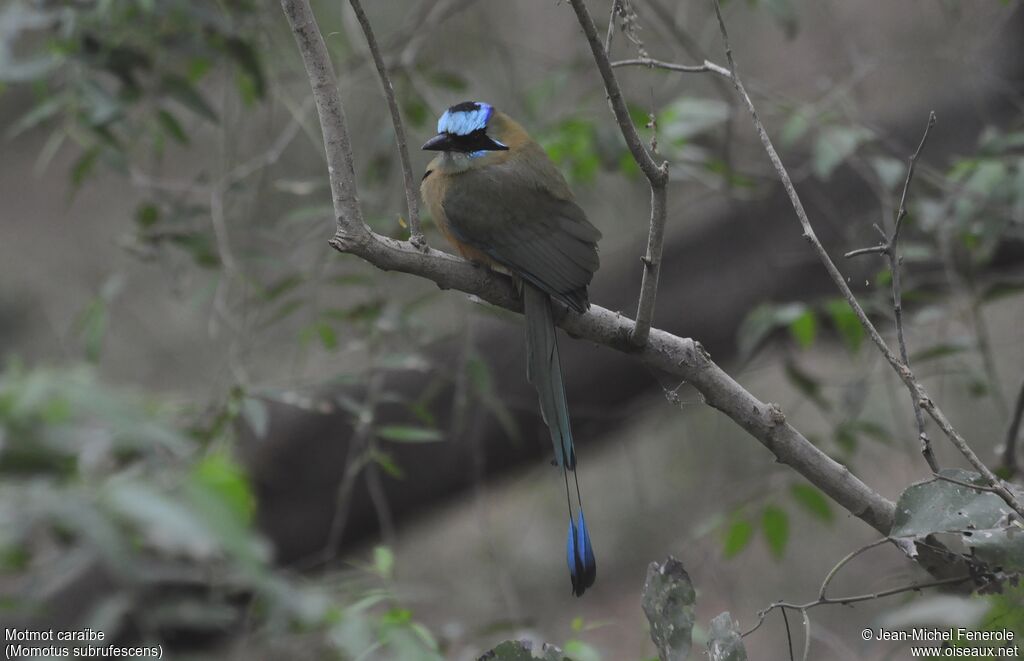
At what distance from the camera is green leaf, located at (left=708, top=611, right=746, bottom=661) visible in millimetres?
1820

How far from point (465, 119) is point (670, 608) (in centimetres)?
157

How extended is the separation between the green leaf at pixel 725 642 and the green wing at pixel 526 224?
79 centimetres

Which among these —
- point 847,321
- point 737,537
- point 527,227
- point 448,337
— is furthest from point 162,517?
point 448,337

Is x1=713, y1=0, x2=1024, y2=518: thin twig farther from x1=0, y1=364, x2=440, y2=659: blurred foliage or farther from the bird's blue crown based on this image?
x1=0, y1=364, x2=440, y2=659: blurred foliage

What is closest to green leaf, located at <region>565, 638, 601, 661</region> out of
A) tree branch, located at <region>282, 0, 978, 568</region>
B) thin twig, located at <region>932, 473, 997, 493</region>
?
tree branch, located at <region>282, 0, 978, 568</region>

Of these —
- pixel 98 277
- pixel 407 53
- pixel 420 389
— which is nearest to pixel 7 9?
pixel 407 53

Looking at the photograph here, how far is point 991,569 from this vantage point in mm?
1874

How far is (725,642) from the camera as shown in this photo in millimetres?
1835

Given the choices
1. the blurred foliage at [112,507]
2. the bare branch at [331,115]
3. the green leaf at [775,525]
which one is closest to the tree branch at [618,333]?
the bare branch at [331,115]

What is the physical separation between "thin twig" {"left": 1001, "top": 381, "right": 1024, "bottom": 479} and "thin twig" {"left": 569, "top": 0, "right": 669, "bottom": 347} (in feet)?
3.31

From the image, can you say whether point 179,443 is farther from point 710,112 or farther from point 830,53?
point 830,53

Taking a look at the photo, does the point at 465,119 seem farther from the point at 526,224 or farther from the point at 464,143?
the point at 526,224

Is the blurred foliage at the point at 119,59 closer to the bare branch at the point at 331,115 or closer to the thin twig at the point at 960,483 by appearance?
the bare branch at the point at 331,115

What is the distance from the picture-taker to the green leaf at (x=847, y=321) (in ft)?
10.4
